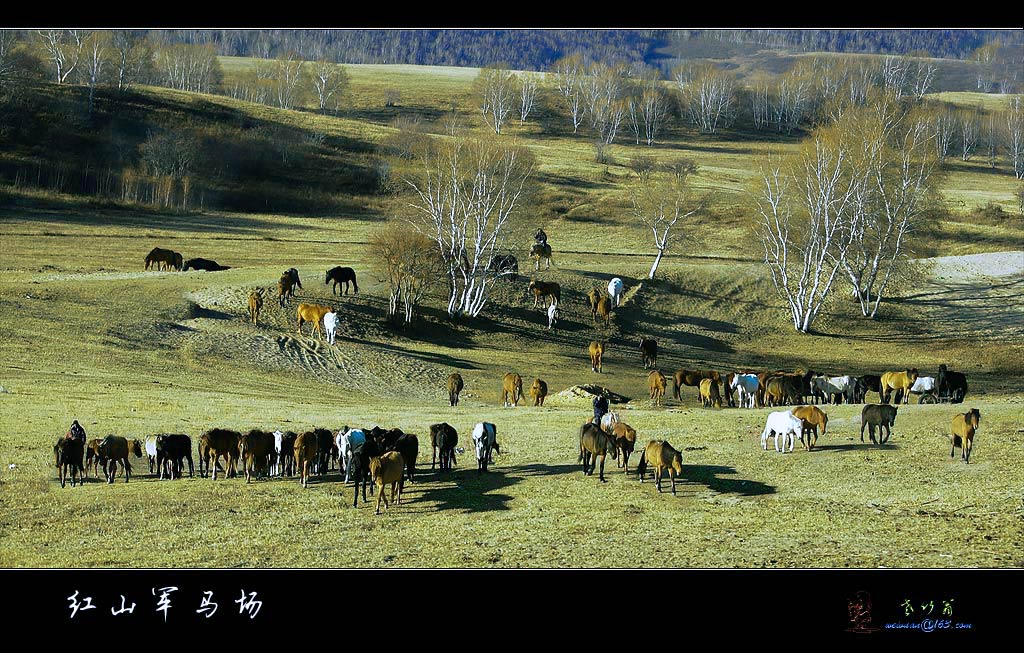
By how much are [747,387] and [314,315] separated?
744 inches

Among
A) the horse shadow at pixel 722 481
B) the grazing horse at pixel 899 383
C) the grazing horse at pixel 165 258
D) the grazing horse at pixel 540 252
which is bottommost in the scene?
the horse shadow at pixel 722 481

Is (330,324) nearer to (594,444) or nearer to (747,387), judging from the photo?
(747,387)

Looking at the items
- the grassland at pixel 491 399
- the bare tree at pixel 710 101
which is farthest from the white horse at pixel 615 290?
the bare tree at pixel 710 101

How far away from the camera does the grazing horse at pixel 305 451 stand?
68.0ft

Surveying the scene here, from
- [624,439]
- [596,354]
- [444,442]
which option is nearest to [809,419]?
[624,439]

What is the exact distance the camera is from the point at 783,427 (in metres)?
22.9

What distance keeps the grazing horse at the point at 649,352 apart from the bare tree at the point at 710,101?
313 ft

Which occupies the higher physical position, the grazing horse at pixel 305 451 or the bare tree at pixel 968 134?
the bare tree at pixel 968 134

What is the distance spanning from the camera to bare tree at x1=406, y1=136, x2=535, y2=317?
50531mm

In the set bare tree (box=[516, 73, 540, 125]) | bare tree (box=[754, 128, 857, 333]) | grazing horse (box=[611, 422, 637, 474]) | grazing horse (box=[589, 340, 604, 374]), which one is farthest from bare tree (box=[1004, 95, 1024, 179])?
grazing horse (box=[611, 422, 637, 474])

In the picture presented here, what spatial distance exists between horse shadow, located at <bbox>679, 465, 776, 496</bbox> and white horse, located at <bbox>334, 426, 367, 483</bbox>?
7044 millimetres

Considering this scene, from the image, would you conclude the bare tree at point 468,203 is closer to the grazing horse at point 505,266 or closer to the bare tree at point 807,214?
the grazing horse at point 505,266

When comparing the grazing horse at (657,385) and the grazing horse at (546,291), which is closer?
the grazing horse at (657,385)

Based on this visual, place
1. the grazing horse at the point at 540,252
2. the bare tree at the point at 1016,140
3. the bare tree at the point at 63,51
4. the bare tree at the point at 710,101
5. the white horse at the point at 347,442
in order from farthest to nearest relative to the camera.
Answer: the bare tree at the point at 710,101
the bare tree at the point at 63,51
the bare tree at the point at 1016,140
the grazing horse at the point at 540,252
the white horse at the point at 347,442
